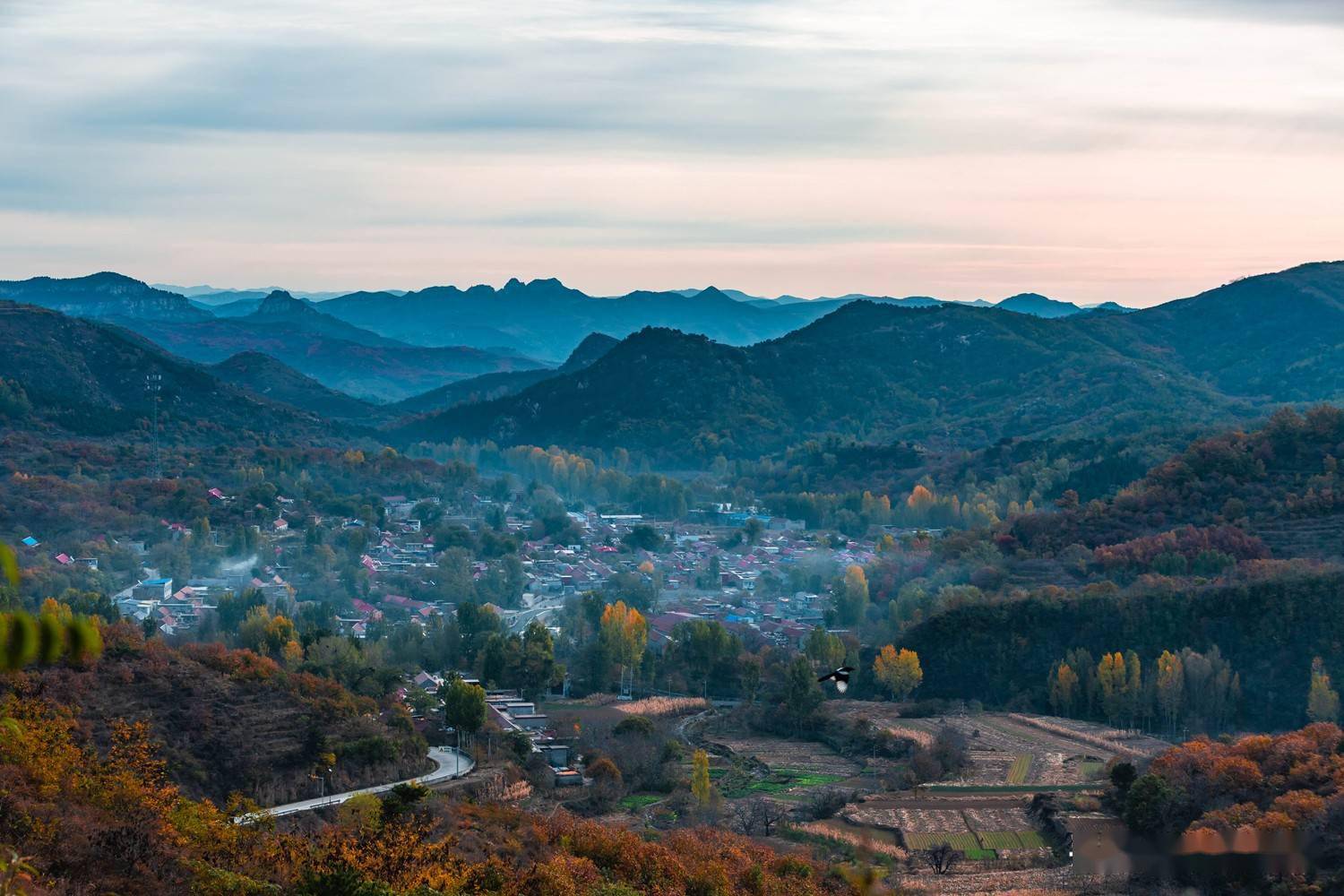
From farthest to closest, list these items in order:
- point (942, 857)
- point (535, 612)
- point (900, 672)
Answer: point (535, 612), point (900, 672), point (942, 857)

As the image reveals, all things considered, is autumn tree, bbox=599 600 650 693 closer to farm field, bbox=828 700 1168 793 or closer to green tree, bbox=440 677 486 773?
farm field, bbox=828 700 1168 793

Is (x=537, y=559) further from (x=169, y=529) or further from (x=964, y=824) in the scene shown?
(x=964, y=824)

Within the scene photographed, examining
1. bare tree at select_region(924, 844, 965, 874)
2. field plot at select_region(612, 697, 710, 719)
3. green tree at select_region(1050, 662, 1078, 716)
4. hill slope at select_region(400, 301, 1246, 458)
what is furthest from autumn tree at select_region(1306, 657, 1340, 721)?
hill slope at select_region(400, 301, 1246, 458)

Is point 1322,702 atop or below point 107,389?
below

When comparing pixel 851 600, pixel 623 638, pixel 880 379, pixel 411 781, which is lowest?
pixel 851 600

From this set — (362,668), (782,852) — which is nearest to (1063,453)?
(362,668)

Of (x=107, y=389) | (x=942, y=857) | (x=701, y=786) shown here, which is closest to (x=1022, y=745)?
(x=701, y=786)

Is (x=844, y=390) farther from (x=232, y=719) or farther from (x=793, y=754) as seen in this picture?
(x=232, y=719)
